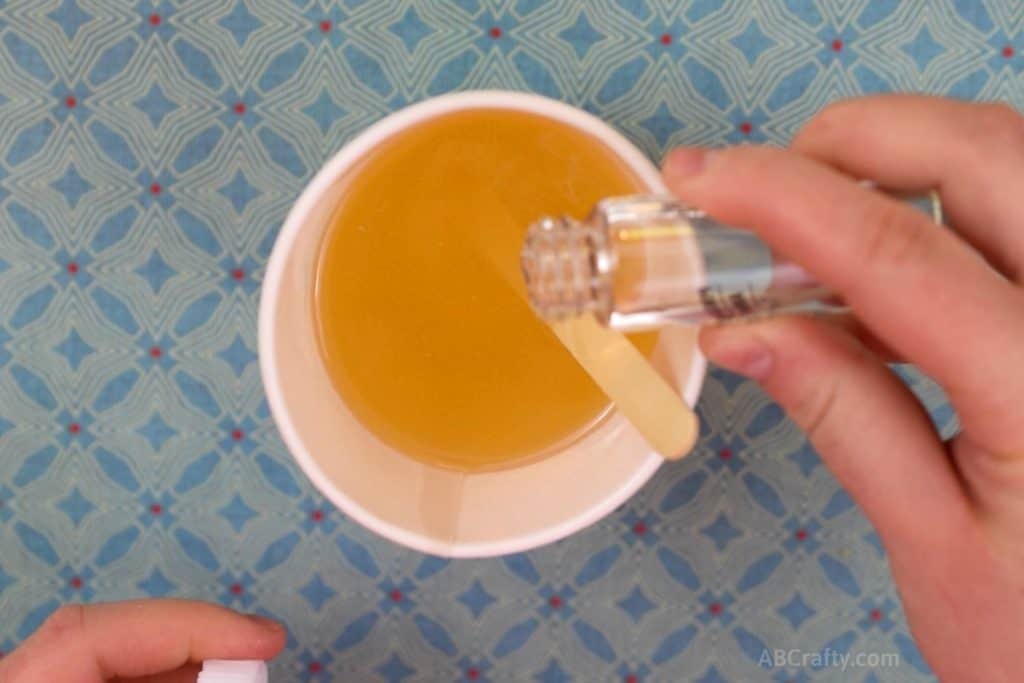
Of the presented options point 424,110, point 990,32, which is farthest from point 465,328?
point 990,32

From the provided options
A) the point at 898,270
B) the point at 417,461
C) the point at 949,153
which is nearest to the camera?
the point at 898,270

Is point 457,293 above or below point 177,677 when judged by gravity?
above

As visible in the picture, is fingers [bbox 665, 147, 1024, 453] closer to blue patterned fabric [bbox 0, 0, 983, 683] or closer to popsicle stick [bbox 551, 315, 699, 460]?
popsicle stick [bbox 551, 315, 699, 460]

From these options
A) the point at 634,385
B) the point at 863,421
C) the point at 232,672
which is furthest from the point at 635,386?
the point at 232,672

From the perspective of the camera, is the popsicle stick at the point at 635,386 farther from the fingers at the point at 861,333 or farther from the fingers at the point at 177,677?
the fingers at the point at 177,677

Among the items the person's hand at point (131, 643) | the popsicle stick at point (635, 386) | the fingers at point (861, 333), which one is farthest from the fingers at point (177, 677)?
the fingers at point (861, 333)

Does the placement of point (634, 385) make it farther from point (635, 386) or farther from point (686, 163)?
point (686, 163)

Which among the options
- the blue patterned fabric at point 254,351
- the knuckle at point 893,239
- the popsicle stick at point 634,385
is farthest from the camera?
the blue patterned fabric at point 254,351
